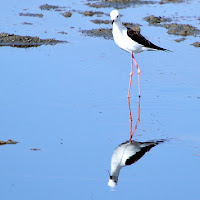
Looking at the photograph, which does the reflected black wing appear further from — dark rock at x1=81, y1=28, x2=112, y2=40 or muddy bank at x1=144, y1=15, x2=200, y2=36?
muddy bank at x1=144, y1=15, x2=200, y2=36

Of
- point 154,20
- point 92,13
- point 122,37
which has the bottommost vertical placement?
point 154,20

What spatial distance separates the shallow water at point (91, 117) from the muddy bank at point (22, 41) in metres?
0.32

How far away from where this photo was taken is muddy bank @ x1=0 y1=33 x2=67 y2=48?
11730mm

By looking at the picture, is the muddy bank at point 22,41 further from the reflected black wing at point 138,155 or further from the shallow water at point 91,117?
the reflected black wing at point 138,155

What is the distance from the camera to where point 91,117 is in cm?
768

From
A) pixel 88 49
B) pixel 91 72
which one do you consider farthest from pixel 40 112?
pixel 88 49

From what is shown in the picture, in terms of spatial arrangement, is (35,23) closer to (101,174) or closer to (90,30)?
(90,30)

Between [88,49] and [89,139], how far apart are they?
4916 millimetres

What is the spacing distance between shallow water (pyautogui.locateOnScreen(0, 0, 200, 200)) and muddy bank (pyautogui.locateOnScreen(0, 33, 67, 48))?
316 mm

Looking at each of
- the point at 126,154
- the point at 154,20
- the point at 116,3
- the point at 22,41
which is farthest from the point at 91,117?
the point at 116,3

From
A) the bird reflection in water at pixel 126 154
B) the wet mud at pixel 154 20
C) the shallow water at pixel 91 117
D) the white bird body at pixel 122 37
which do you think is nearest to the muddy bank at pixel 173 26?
the wet mud at pixel 154 20

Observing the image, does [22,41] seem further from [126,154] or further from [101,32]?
[126,154]

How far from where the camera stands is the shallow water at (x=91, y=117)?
5660mm

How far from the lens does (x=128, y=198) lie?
17.6 feet
